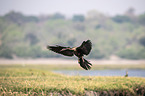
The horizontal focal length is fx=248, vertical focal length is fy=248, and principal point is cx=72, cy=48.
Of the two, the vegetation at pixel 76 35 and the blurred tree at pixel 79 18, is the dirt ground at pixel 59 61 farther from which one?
the blurred tree at pixel 79 18


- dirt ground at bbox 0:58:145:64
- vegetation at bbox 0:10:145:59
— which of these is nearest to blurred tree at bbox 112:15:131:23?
vegetation at bbox 0:10:145:59

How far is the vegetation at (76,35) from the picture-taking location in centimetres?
11569

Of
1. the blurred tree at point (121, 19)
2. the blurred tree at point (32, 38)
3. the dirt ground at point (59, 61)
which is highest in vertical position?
the blurred tree at point (121, 19)

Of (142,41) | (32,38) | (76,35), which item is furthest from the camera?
(76,35)

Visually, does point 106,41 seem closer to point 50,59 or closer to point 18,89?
point 50,59

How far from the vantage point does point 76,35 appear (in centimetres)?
14212

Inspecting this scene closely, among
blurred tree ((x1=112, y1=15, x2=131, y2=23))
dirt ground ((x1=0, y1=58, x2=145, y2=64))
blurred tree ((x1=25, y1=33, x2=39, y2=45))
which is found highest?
blurred tree ((x1=112, y1=15, x2=131, y2=23))

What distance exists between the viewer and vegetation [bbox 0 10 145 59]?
116m

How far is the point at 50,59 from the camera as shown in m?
112

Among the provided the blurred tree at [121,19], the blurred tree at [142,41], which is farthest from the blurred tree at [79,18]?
the blurred tree at [142,41]

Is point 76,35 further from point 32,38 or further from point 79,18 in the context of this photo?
point 79,18

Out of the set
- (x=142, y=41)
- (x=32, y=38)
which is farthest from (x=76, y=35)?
(x=142, y=41)

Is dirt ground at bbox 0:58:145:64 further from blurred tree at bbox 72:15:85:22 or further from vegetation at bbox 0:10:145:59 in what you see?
blurred tree at bbox 72:15:85:22

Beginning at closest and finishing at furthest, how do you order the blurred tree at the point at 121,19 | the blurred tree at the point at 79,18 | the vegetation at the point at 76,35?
the vegetation at the point at 76,35, the blurred tree at the point at 121,19, the blurred tree at the point at 79,18
